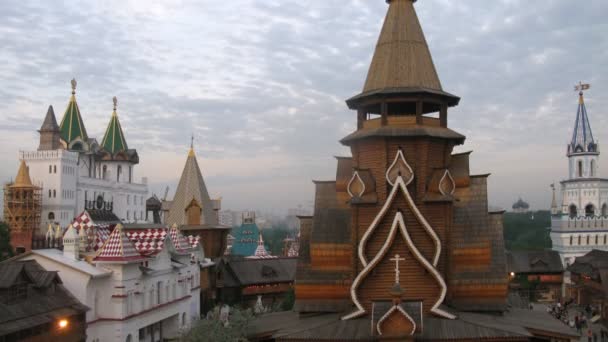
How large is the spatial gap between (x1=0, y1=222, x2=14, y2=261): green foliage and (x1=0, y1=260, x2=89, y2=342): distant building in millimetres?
16118

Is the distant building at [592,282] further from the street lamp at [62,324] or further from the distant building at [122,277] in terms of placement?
the street lamp at [62,324]

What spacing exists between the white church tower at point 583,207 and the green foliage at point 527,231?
3363 cm

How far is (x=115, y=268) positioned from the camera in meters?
24.4

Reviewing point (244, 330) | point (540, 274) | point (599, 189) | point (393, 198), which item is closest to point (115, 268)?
point (244, 330)

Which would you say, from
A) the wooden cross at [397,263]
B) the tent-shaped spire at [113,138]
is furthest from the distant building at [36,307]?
the tent-shaped spire at [113,138]

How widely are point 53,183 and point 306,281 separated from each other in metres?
44.6

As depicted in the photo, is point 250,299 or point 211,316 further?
point 250,299

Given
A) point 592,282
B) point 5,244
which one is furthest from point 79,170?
point 592,282

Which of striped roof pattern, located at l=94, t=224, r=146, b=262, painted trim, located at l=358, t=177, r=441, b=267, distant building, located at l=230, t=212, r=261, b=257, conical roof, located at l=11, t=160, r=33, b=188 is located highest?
conical roof, located at l=11, t=160, r=33, b=188

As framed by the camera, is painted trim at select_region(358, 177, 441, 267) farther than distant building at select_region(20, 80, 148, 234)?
No

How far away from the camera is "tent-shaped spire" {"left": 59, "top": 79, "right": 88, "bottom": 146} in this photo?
208ft

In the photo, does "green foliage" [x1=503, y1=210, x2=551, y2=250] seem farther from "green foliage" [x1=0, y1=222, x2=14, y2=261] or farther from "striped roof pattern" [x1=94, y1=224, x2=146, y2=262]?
"striped roof pattern" [x1=94, y1=224, x2=146, y2=262]

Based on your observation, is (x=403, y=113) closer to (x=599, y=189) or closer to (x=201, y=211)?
(x=201, y=211)

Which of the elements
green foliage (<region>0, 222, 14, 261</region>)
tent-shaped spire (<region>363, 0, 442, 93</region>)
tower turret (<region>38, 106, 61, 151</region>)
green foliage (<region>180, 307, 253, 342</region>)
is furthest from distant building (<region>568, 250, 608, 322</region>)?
tower turret (<region>38, 106, 61, 151</region>)
